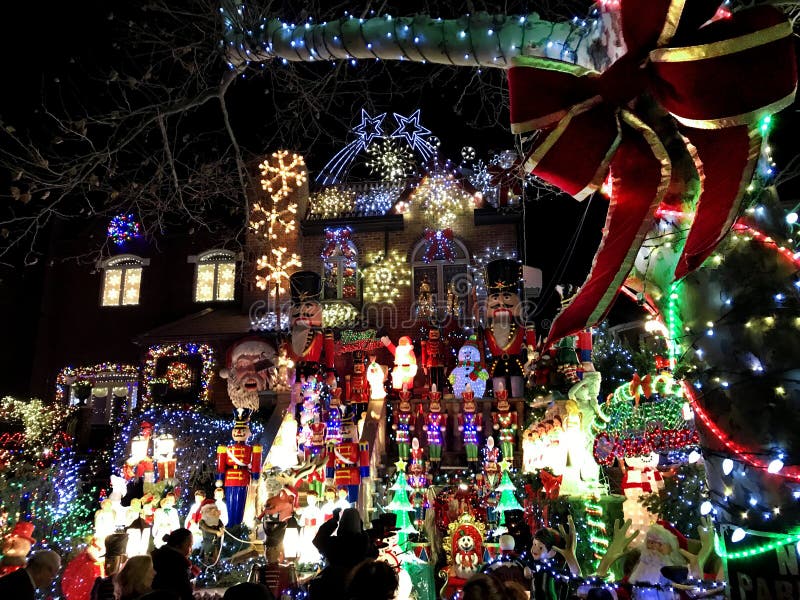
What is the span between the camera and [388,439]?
1378 centimetres

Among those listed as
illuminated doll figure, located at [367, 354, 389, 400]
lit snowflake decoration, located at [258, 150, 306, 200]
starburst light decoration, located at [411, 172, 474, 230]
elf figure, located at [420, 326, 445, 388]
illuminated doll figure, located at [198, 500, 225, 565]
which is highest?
lit snowflake decoration, located at [258, 150, 306, 200]

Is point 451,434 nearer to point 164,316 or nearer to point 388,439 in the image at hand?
point 388,439

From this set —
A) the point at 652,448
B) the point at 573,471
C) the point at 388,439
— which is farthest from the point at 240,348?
the point at 652,448

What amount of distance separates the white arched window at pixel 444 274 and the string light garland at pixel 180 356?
6.75 metres

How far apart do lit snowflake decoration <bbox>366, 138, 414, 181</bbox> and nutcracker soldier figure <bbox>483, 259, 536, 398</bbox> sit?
642 cm

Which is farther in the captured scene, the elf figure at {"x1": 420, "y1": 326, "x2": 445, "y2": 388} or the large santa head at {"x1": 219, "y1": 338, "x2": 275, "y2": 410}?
the large santa head at {"x1": 219, "y1": 338, "x2": 275, "y2": 410}

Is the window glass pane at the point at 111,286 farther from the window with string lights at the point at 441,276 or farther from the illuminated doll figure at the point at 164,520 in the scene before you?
the illuminated doll figure at the point at 164,520

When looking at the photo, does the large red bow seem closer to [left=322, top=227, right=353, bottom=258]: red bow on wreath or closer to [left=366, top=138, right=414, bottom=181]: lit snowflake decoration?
[left=322, top=227, right=353, bottom=258]: red bow on wreath

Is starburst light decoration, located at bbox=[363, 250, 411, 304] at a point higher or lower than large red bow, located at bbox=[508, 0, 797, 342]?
higher

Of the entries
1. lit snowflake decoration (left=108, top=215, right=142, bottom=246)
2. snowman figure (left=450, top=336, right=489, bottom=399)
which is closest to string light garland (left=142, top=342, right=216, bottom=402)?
lit snowflake decoration (left=108, top=215, right=142, bottom=246)

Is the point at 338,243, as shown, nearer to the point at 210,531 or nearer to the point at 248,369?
the point at 248,369

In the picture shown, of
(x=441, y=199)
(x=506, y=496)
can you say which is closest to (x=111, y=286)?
(x=441, y=199)

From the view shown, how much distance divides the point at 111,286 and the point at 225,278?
14.4 ft

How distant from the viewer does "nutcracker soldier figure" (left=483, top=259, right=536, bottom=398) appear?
14188 mm
